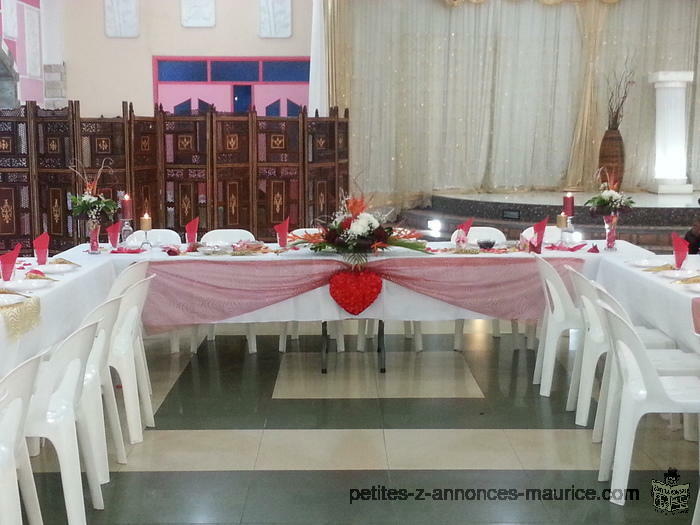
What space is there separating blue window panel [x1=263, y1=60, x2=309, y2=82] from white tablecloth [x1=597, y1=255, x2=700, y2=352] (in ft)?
22.5

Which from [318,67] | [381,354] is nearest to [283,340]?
[381,354]

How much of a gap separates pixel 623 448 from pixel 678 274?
1476 mm

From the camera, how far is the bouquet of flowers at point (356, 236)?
5539mm

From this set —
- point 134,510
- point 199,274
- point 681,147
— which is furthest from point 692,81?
point 134,510

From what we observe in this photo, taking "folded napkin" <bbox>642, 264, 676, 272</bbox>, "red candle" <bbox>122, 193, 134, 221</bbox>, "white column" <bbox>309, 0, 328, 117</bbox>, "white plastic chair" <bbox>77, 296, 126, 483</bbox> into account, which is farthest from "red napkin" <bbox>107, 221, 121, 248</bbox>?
"white column" <bbox>309, 0, 328, 117</bbox>

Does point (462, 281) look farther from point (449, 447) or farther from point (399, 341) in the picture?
point (449, 447)

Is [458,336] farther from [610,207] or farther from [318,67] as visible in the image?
[318,67]

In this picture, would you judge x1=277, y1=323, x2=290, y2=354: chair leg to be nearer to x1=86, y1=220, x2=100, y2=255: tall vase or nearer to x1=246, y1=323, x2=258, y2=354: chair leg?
x1=246, y1=323, x2=258, y2=354: chair leg

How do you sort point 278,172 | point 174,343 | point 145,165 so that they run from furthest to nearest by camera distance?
point 278,172 < point 145,165 < point 174,343

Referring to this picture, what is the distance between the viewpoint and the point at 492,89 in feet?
40.0

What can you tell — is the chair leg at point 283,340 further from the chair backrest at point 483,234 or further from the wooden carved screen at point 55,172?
the wooden carved screen at point 55,172

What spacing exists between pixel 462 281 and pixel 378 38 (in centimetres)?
669

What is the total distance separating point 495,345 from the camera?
6469mm

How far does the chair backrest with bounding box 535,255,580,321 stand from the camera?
520 cm
